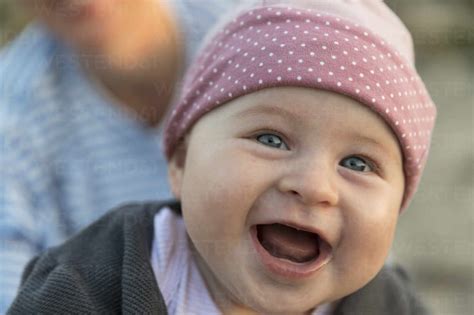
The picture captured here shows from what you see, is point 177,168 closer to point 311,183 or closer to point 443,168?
point 311,183

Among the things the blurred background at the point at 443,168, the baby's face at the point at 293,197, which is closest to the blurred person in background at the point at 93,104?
the blurred background at the point at 443,168

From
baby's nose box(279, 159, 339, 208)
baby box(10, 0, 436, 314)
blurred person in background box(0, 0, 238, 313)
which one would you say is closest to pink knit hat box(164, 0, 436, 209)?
baby box(10, 0, 436, 314)

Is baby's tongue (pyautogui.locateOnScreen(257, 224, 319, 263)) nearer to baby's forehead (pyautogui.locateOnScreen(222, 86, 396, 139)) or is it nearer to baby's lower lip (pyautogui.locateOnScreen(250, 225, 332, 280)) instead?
baby's lower lip (pyautogui.locateOnScreen(250, 225, 332, 280))

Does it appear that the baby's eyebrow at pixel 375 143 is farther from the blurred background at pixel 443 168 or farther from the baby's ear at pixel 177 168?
the blurred background at pixel 443 168

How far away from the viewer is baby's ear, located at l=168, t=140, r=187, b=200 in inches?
41.2

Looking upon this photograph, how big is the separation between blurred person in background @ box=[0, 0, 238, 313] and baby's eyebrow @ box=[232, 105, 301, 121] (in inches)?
18.8

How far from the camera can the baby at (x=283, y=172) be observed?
88cm

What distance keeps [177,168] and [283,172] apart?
238 mm

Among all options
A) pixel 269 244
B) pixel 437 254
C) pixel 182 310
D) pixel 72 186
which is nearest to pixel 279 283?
pixel 269 244

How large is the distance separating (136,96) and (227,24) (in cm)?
41

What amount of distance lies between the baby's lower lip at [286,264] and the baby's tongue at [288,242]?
0.04 feet

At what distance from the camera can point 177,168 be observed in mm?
1062

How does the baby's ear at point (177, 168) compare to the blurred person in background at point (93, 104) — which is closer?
the baby's ear at point (177, 168)

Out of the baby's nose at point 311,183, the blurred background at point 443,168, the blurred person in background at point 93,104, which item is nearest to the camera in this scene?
the baby's nose at point 311,183
